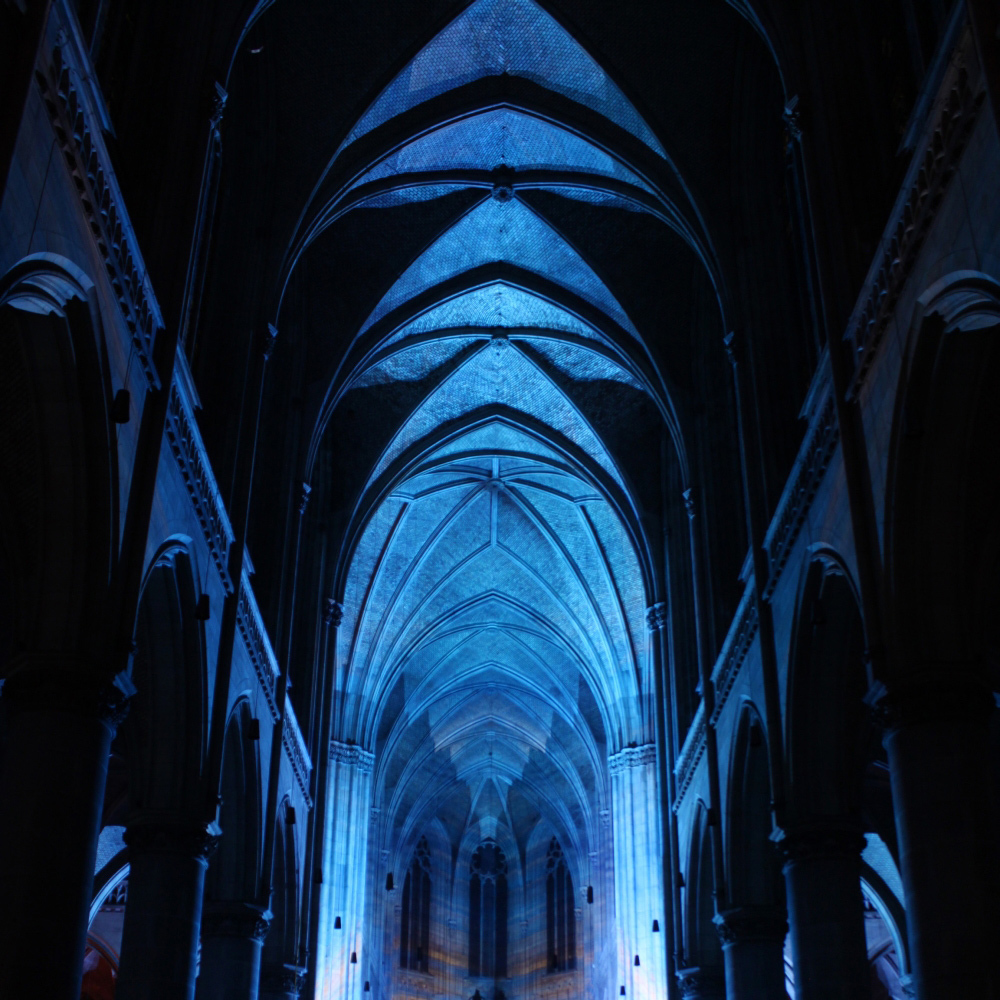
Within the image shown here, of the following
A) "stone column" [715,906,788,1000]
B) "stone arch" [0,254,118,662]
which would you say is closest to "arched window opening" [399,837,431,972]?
"stone column" [715,906,788,1000]

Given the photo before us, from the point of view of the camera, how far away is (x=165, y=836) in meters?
12.4

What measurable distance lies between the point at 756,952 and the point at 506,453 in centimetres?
1409

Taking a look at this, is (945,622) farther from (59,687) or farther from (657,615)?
(657,615)

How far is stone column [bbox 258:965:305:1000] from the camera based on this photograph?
19438 mm

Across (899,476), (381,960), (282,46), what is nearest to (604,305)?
(282,46)

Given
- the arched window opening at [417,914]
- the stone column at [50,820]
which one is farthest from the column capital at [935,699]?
the arched window opening at [417,914]

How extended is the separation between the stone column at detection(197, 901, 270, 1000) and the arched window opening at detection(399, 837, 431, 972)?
88.6 feet

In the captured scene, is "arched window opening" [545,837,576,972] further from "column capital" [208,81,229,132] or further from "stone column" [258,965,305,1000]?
"column capital" [208,81,229,132]

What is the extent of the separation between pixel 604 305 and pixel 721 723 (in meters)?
8.16

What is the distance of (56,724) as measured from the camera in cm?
909

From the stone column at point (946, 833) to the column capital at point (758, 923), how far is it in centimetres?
744

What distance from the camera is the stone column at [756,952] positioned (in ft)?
52.0

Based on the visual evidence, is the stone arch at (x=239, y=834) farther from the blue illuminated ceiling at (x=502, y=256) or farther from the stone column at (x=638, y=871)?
the stone column at (x=638, y=871)

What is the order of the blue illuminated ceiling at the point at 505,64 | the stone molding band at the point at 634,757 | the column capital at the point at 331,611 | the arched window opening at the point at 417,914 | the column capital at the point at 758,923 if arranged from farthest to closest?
the arched window opening at the point at 417,914, the stone molding band at the point at 634,757, the column capital at the point at 331,611, the blue illuminated ceiling at the point at 505,64, the column capital at the point at 758,923
